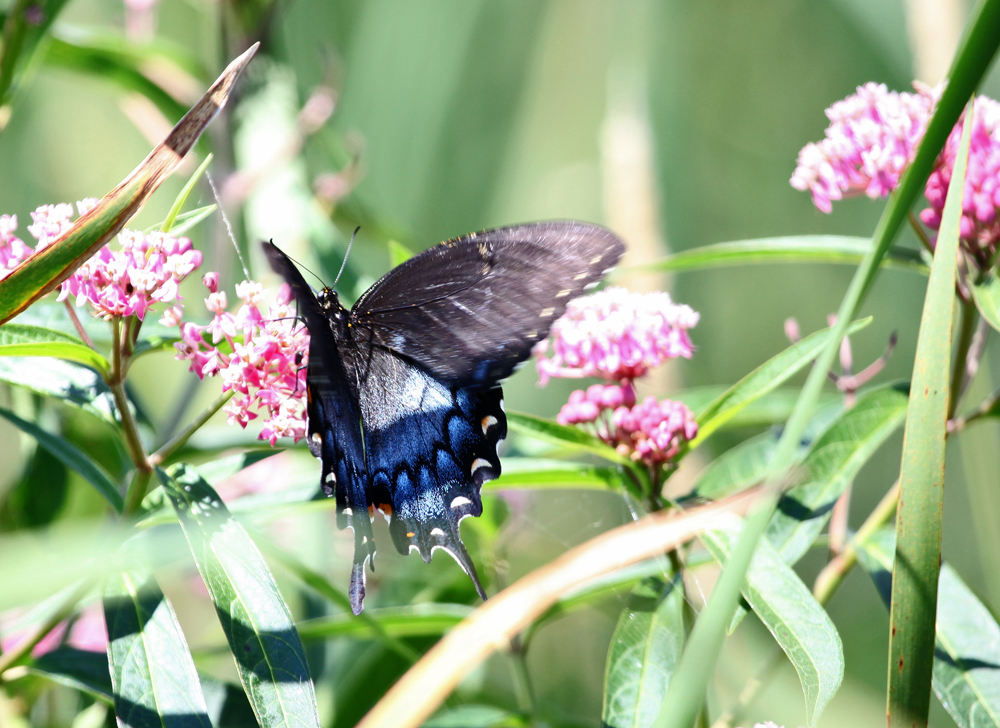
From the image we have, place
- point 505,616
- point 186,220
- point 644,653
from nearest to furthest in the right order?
point 505,616 < point 644,653 < point 186,220

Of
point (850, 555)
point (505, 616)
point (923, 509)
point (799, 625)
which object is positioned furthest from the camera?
point (850, 555)

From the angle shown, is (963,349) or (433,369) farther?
(433,369)

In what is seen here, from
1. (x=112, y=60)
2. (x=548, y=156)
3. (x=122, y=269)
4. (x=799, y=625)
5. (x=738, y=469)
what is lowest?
(x=799, y=625)

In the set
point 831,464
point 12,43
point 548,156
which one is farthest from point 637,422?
point 548,156

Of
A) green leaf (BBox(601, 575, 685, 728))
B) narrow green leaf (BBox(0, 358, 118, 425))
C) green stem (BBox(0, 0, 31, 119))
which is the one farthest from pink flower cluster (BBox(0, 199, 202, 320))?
green leaf (BBox(601, 575, 685, 728))

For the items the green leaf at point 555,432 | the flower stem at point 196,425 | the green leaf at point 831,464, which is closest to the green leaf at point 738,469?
the green leaf at point 831,464

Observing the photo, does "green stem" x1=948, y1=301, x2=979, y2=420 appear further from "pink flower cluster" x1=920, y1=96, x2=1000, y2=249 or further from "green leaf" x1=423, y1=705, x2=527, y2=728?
"green leaf" x1=423, y1=705, x2=527, y2=728

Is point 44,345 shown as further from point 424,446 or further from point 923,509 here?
point 923,509

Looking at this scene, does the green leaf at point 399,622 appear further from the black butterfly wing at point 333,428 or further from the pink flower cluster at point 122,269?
the pink flower cluster at point 122,269
